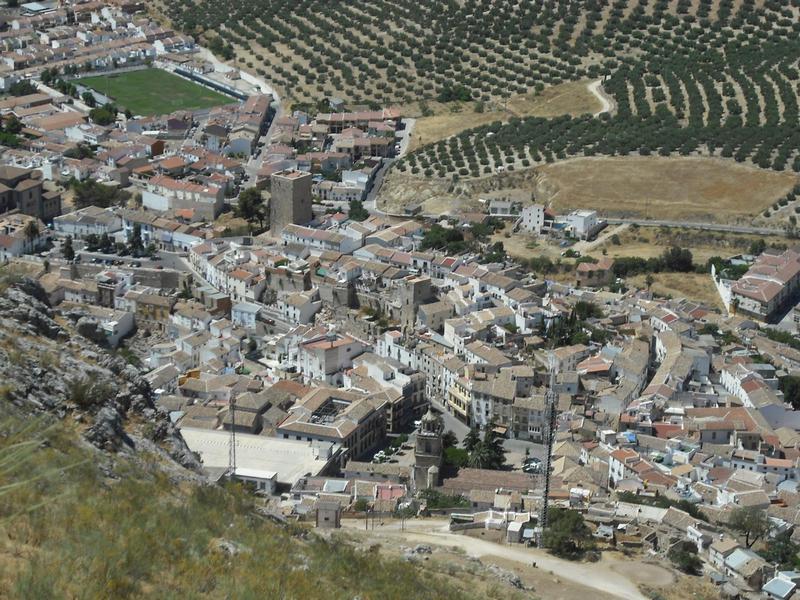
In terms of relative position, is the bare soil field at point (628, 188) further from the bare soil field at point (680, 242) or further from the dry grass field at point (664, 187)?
the bare soil field at point (680, 242)

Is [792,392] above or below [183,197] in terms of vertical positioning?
above

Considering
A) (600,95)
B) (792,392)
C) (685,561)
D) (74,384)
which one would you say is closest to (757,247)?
(792,392)

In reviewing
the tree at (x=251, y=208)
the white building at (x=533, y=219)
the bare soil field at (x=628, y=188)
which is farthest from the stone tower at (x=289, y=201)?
the white building at (x=533, y=219)

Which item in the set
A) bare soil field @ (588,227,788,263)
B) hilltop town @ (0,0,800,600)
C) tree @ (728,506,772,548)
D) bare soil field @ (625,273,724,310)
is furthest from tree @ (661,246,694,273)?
tree @ (728,506,772,548)

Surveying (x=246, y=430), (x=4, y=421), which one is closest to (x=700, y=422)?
(x=246, y=430)

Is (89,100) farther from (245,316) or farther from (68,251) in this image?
(245,316)
